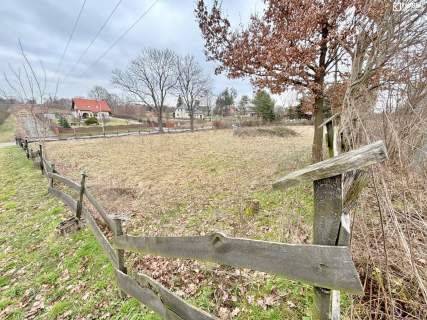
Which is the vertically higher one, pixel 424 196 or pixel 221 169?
pixel 424 196

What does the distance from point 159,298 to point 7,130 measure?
4890 centimetres

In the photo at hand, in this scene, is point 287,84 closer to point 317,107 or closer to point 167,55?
point 317,107

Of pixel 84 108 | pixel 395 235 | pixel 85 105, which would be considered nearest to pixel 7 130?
pixel 84 108

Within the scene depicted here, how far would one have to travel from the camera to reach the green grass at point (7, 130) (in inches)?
1234

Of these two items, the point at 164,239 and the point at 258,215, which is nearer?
the point at 164,239

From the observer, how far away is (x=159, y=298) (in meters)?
2.31

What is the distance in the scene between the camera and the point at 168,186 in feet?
23.5

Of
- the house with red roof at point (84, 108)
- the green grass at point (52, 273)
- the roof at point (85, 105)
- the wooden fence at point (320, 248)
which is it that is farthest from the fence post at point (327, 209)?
the roof at point (85, 105)

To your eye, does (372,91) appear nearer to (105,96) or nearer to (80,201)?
(80,201)

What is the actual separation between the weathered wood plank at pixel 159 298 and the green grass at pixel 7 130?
Result: 38385 mm

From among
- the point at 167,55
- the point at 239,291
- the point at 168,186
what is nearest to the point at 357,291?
the point at 239,291

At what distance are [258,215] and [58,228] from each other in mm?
4515

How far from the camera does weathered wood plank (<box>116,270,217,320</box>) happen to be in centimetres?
196

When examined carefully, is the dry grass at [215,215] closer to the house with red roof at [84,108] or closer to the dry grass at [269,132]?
the dry grass at [269,132]
